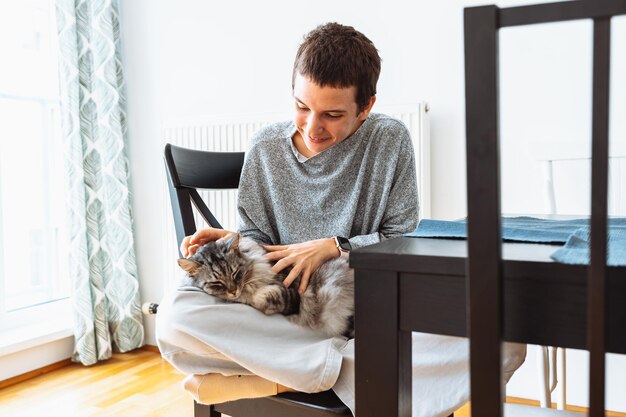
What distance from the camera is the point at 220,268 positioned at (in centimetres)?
118

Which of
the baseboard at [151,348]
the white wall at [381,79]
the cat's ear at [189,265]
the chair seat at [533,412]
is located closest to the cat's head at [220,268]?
the cat's ear at [189,265]

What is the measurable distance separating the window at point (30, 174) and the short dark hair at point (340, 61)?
5.88ft

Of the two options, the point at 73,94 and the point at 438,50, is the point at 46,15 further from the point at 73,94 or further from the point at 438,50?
the point at 438,50

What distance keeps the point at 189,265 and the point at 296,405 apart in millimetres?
386

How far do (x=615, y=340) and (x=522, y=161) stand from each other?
1551mm

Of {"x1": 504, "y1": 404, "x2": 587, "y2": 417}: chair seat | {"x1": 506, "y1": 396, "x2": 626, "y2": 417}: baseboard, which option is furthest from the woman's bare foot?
{"x1": 506, "y1": 396, "x2": 626, "y2": 417}: baseboard

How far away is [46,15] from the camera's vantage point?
8.80ft

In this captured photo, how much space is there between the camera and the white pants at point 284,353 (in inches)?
39.7

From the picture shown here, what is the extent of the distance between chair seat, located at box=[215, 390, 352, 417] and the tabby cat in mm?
148

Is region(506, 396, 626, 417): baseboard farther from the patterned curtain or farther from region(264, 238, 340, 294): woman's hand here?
the patterned curtain

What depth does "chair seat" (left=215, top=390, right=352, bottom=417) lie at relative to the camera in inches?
39.2

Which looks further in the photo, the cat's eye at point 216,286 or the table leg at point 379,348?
the cat's eye at point 216,286

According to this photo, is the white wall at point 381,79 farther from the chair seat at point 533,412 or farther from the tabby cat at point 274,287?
the tabby cat at point 274,287

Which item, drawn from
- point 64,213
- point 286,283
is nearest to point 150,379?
point 64,213
